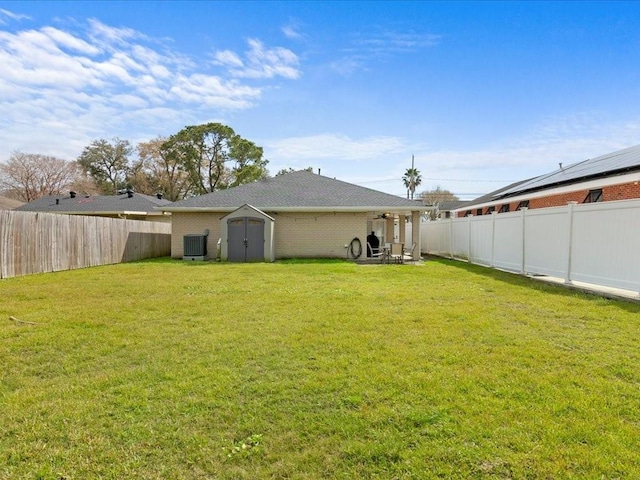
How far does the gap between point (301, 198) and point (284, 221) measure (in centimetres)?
137

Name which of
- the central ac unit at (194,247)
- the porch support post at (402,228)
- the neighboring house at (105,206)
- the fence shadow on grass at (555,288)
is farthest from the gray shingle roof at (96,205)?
the fence shadow on grass at (555,288)

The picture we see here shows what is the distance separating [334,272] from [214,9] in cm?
810

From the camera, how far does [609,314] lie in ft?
19.0

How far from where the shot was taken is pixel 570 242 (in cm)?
848

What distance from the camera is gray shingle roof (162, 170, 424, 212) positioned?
639 inches

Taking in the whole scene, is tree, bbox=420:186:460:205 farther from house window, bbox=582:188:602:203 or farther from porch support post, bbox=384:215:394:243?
house window, bbox=582:188:602:203

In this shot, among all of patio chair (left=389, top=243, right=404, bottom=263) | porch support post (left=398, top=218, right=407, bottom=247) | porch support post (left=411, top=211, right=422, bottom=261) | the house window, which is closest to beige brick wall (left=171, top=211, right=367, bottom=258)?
patio chair (left=389, top=243, right=404, bottom=263)

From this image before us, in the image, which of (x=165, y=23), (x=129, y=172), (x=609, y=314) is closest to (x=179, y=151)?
(x=129, y=172)

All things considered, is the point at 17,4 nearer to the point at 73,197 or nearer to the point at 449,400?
the point at 449,400

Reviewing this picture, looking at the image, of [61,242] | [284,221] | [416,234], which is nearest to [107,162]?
[284,221]

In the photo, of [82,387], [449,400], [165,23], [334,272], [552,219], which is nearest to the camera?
[449,400]

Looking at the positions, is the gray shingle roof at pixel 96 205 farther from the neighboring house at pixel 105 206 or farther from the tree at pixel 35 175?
the tree at pixel 35 175

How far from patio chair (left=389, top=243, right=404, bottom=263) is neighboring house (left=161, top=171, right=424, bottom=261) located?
39.2 inches

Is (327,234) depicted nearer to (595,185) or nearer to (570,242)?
(570,242)
